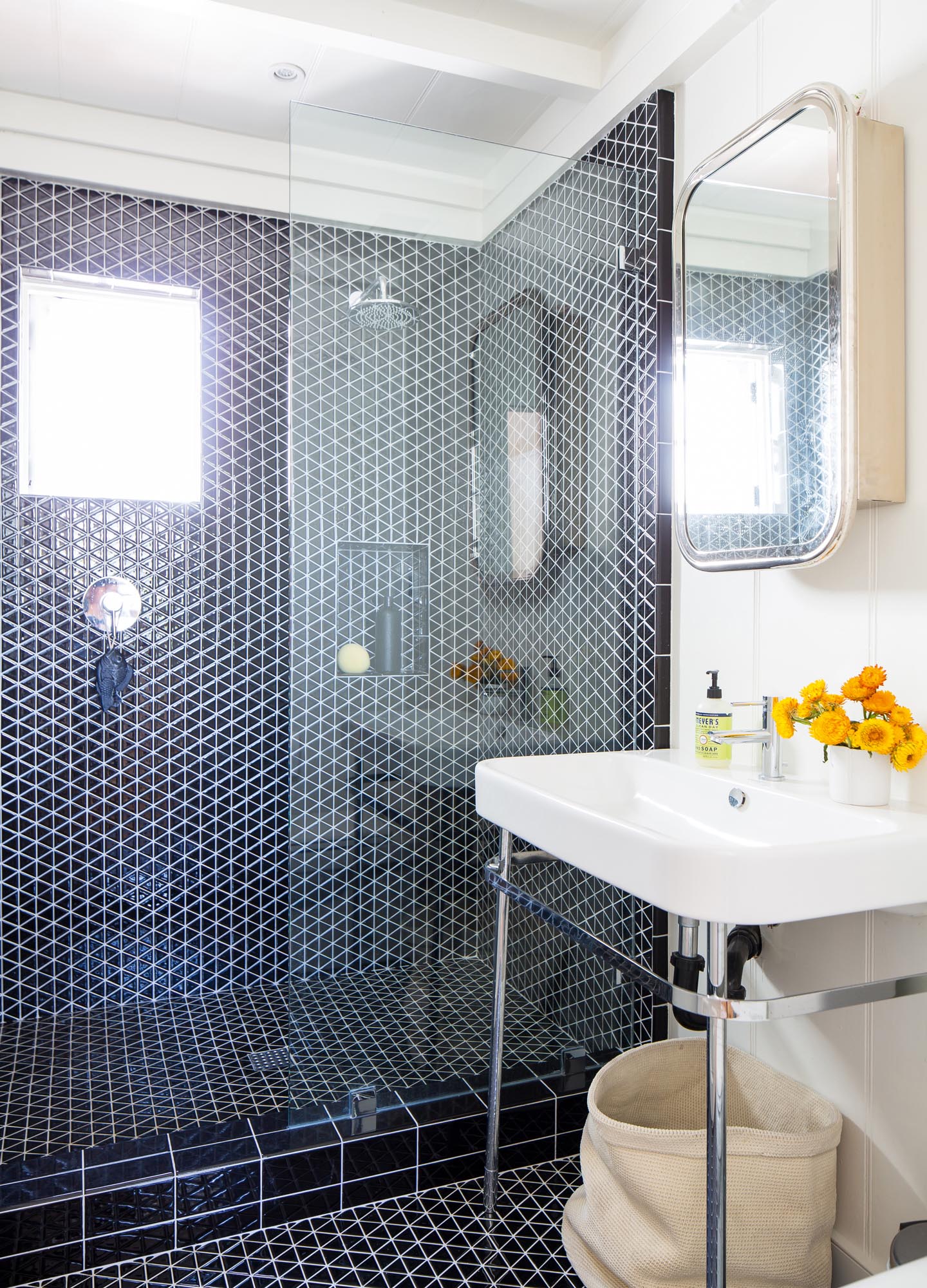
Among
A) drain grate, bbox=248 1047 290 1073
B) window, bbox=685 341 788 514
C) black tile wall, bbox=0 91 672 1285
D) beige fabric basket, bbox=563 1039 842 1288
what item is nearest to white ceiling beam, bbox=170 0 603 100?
black tile wall, bbox=0 91 672 1285

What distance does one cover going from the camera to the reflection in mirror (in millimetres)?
1629

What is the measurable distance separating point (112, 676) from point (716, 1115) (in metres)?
2.16

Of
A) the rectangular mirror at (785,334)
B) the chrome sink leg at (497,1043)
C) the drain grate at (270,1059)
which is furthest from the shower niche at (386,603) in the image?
the drain grate at (270,1059)

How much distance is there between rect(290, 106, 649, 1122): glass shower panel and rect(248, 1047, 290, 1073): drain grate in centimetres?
34

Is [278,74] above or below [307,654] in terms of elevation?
above

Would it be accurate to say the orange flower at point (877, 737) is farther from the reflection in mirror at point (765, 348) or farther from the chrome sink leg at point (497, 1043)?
the chrome sink leg at point (497, 1043)

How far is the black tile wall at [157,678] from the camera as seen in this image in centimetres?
274

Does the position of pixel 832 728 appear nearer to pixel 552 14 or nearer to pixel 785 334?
pixel 785 334

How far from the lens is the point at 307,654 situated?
2.05m

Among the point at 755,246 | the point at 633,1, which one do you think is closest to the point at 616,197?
the point at 633,1

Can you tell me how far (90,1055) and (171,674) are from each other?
1.10 metres

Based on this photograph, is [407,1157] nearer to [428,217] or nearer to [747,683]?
[747,683]

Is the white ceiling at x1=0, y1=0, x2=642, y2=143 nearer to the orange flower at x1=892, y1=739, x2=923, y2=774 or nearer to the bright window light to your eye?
the bright window light

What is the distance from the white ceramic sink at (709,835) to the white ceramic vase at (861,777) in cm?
2
